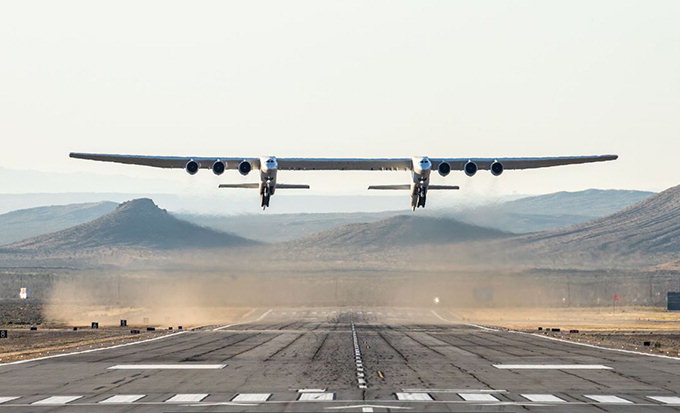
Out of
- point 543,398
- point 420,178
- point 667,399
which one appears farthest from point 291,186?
point 667,399

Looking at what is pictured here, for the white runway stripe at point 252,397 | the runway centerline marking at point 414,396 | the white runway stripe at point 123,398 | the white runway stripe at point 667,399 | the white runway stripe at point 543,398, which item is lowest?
the white runway stripe at point 123,398

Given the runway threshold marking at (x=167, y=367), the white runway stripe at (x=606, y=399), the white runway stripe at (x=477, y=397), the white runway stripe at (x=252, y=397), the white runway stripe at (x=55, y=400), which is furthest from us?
the runway threshold marking at (x=167, y=367)

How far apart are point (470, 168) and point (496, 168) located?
1708mm

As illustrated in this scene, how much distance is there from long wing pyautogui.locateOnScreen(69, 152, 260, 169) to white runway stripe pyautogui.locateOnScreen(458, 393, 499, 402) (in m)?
31.4

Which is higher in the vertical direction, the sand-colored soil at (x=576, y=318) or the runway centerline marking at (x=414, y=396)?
the sand-colored soil at (x=576, y=318)

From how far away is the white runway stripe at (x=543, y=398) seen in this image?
30.8 m

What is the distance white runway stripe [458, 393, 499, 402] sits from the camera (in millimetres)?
31219

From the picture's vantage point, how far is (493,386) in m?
36.0

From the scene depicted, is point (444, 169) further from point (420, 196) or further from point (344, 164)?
point (344, 164)

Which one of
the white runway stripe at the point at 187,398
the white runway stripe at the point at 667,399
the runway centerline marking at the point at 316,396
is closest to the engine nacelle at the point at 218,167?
the white runway stripe at the point at 187,398

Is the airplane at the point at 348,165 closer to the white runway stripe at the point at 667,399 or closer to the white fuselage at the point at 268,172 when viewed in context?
the white fuselage at the point at 268,172

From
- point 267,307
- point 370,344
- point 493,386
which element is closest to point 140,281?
point 267,307

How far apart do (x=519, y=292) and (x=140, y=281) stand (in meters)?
64.4

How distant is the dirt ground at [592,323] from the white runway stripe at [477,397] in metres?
30.0
